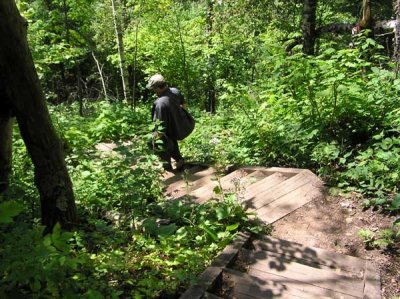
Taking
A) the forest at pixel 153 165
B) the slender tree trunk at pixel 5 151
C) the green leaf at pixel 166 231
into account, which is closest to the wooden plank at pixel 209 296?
the forest at pixel 153 165

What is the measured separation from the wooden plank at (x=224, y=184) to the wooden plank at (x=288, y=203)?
0.48 m

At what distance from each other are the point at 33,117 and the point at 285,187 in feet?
10.0

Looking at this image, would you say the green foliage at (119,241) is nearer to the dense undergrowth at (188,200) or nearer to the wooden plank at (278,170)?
the dense undergrowth at (188,200)

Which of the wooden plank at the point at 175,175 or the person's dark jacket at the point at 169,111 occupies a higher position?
the person's dark jacket at the point at 169,111

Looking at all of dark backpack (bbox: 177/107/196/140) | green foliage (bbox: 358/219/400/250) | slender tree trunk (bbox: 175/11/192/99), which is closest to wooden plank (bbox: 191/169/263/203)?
dark backpack (bbox: 177/107/196/140)

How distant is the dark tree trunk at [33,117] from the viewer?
317cm

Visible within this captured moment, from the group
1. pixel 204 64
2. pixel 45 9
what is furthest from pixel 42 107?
pixel 45 9

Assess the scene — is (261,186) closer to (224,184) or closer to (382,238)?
(224,184)

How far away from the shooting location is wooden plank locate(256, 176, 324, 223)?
4.20 metres

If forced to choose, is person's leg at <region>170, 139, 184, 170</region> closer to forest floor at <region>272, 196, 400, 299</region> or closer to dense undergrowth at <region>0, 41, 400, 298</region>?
dense undergrowth at <region>0, 41, 400, 298</region>

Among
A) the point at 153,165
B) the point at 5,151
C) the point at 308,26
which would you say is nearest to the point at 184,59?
the point at 308,26

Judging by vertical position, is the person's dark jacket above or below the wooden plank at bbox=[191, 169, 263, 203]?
above

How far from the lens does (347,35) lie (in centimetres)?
1524

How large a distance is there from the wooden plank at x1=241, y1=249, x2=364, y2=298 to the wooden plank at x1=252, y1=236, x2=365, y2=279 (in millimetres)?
103
